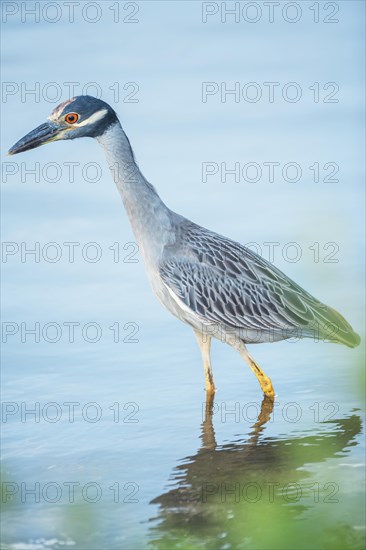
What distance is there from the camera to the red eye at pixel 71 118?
34.2ft

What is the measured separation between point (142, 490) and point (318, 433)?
155cm

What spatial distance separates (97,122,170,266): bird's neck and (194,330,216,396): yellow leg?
77cm

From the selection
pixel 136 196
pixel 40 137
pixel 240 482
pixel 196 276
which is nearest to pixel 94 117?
pixel 40 137

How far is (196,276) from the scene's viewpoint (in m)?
10.5

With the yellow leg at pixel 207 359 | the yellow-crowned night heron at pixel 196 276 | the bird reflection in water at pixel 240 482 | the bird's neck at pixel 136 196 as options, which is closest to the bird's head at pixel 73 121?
the yellow-crowned night heron at pixel 196 276

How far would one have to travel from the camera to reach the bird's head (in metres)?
10.4

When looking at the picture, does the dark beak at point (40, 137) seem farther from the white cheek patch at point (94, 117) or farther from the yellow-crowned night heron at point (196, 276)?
the white cheek patch at point (94, 117)

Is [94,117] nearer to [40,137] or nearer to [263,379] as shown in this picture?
[40,137]

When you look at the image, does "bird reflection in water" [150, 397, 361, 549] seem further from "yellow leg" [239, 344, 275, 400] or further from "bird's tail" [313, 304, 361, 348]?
"bird's tail" [313, 304, 361, 348]

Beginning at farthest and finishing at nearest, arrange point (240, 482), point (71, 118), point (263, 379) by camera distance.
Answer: point (71, 118) → point (263, 379) → point (240, 482)

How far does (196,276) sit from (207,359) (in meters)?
0.67

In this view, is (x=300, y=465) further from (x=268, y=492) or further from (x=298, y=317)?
(x=298, y=317)

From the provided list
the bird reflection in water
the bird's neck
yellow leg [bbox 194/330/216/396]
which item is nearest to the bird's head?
the bird's neck

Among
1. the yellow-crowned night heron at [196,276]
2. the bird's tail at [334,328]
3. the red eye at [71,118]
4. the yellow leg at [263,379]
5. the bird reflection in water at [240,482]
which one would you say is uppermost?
the red eye at [71,118]
